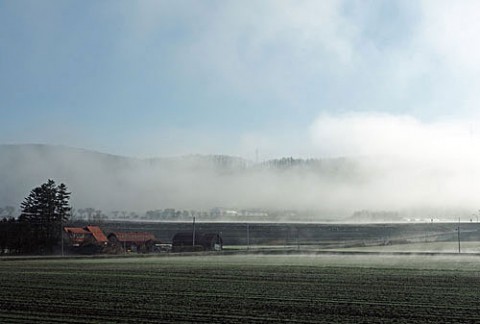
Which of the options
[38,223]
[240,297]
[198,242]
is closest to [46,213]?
[38,223]

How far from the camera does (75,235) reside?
100812mm

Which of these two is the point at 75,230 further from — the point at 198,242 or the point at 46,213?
the point at 198,242

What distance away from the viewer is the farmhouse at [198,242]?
103 metres

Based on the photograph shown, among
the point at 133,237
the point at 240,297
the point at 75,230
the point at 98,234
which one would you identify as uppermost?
the point at 75,230

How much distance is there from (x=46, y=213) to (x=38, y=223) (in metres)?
2.92

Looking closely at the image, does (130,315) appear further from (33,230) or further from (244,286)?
(33,230)

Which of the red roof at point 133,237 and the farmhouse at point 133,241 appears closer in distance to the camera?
the farmhouse at point 133,241

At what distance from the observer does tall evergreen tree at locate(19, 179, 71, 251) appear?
3809 inches

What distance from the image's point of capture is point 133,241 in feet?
347

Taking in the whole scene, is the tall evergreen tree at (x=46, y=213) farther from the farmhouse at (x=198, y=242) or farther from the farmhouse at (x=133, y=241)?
the farmhouse at (x=198, y=242)

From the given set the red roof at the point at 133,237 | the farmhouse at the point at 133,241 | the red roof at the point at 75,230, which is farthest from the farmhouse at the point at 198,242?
the red roof at the point at 75,230

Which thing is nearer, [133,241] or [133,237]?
[133,241]

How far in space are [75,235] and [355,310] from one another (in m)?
83.1

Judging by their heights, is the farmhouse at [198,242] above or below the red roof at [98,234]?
below
